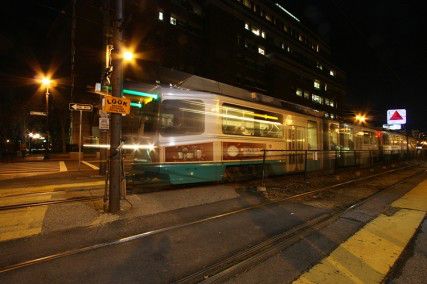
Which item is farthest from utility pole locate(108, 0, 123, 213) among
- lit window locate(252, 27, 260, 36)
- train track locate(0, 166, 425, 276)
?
lit window locate(252, 27, 260, 36)

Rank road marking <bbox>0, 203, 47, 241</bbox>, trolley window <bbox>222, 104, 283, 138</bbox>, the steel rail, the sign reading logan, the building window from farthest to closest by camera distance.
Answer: the building window
trolley window <bbox>222, 104, 283, 138</bbox>
the sign reading logan
road marking <bbox>0, 203, 47, 241</bbox>
the steel rail

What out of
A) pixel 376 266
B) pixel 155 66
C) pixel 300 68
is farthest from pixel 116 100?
pixel 300 68

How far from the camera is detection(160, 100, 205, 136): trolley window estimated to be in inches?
365

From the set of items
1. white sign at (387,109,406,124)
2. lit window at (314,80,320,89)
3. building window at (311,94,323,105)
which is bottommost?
white sign at (387,109,406,124)

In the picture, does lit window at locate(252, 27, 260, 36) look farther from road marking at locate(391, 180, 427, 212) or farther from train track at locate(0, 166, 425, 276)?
train track at locate(0, 166, 425, 276)

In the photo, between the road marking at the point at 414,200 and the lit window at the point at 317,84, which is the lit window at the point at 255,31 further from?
the road marking at the point at 414,200

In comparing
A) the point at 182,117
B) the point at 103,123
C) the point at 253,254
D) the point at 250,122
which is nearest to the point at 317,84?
the point at 250,122

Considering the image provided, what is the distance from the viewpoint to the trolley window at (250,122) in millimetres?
10641

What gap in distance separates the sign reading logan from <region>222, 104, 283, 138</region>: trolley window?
4.11 m

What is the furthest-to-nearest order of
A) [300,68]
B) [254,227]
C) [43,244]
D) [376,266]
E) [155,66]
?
[300,68] < [155,66] < [254,227] < [43,244] < [376,266]

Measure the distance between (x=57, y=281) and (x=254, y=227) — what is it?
3510 mm

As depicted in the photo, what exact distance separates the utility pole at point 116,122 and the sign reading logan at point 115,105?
0.15 meters

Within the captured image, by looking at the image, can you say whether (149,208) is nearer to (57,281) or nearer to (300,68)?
(57,281)

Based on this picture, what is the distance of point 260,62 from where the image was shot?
178 feet
